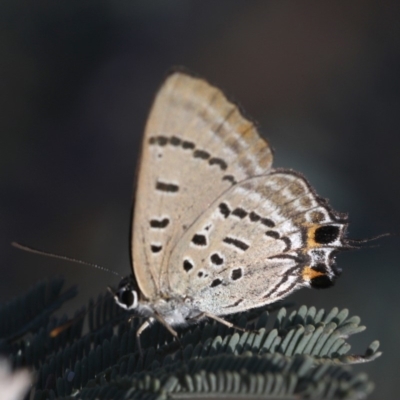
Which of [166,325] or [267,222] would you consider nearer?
[166,325]

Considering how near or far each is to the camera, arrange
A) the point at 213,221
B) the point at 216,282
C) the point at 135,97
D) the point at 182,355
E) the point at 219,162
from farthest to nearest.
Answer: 1. the point at 135,97
2. the point at 216,282
3. the point at 213,221
4. the point at 219,162
5. the point at 182,355

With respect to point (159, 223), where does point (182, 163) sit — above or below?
above

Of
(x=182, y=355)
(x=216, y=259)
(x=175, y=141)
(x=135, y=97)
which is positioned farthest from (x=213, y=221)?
(x=135, y=97)

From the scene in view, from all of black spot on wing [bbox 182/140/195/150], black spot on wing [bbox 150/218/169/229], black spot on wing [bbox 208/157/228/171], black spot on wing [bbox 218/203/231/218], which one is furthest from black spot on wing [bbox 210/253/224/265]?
black spot on wing [bbox 182/140/195/150]

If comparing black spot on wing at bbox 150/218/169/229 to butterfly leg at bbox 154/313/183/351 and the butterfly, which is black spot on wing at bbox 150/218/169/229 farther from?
butterfly leg at bbox 154/313/183/351

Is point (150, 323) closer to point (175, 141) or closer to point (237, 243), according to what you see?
point (237, 243)

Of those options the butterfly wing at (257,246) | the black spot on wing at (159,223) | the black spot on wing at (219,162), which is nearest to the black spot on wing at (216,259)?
the butterfly wing at (257,246)

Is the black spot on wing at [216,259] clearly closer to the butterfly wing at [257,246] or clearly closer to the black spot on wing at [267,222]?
the butterfly wing at [257,246]
